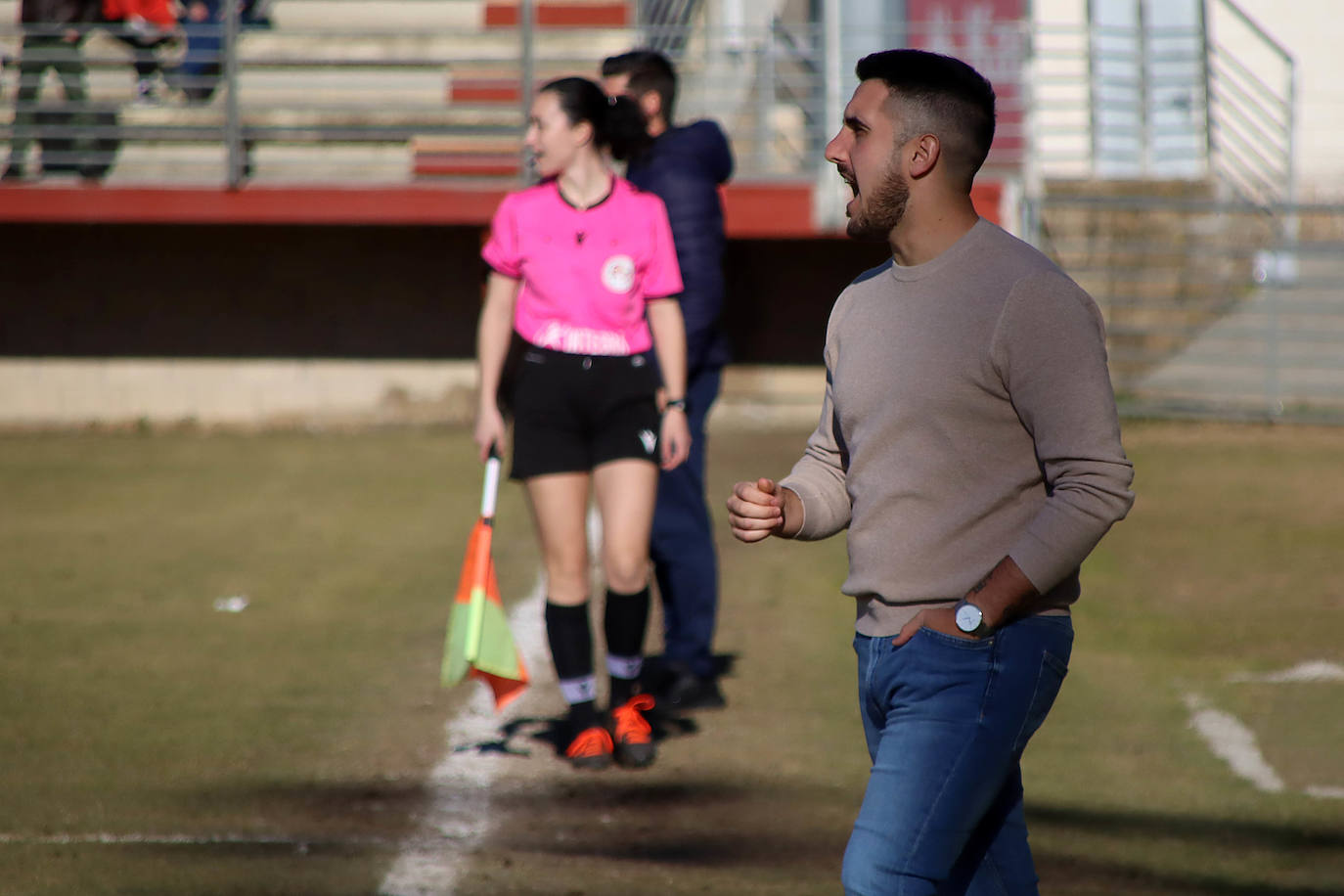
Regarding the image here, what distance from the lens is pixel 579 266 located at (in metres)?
5.06

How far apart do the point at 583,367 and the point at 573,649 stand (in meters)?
0.94

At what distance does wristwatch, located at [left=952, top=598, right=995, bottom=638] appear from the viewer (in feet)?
8.47

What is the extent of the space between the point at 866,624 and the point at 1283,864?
7.05 feet

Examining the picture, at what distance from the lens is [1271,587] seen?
308 inches

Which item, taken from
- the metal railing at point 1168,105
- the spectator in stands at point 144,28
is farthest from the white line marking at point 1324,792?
the spectator in stands at point 144,28

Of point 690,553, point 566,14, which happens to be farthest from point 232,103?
point 690,553

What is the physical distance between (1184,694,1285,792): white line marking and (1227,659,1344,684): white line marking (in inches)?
14.8

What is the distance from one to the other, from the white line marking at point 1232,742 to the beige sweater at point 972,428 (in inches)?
107

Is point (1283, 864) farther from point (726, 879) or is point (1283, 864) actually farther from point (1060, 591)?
point (1060, 591)

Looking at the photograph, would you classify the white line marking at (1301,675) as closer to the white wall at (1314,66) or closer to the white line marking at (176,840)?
the white line marking at (176,840)

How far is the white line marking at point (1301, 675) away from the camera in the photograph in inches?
245

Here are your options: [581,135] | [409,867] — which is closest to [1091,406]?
[409,867]

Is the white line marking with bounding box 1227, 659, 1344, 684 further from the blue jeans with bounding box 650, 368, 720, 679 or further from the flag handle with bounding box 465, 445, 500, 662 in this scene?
the flag handle with bounding box 465, 445, 500, 662

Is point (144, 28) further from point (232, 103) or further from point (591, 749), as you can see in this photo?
point (591, 749)
